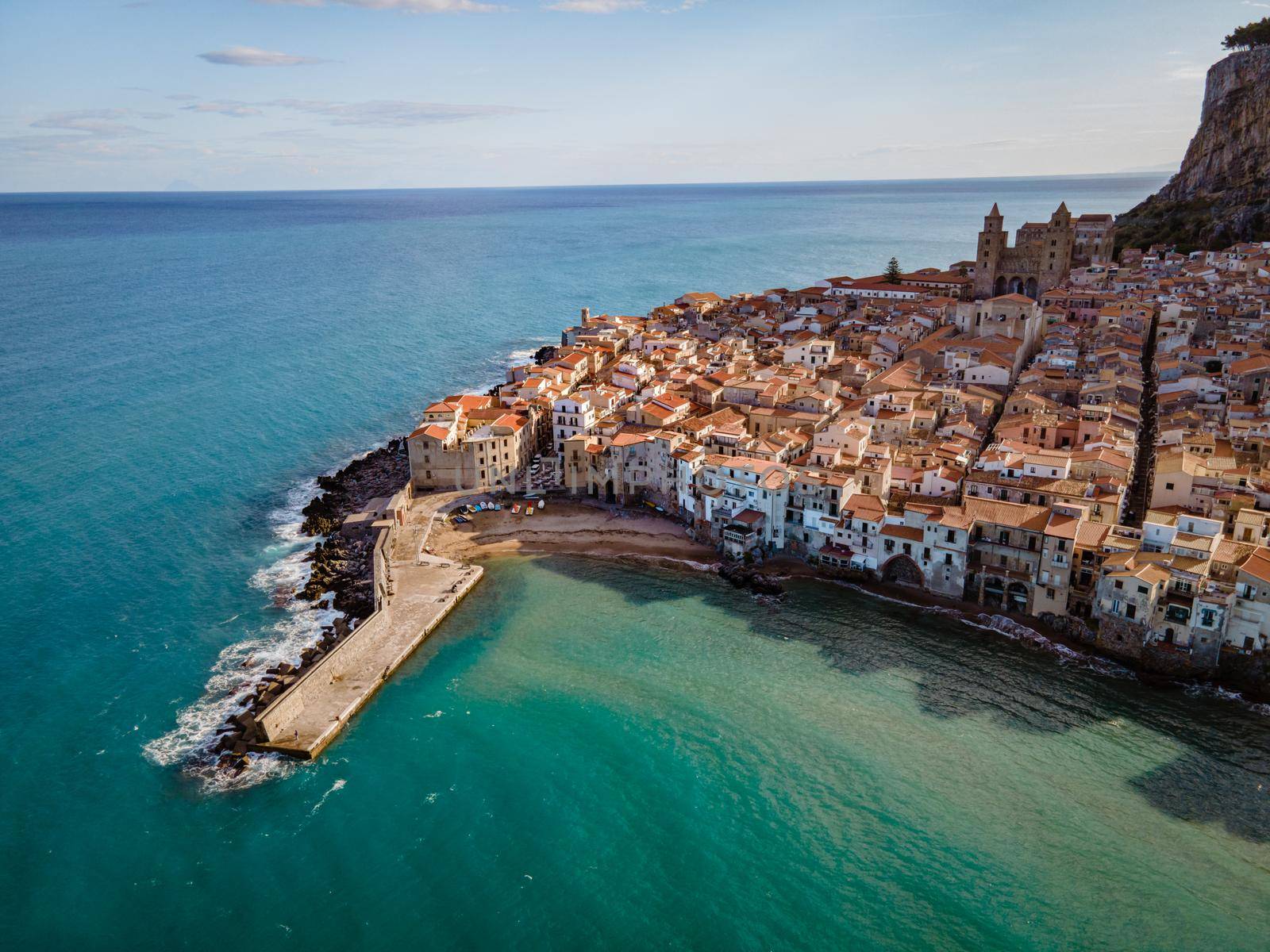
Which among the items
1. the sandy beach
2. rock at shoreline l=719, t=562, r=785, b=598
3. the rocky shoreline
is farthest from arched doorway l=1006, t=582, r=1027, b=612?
the rocky shoreline

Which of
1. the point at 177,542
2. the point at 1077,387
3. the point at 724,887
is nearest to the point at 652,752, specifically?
the point at 724,887

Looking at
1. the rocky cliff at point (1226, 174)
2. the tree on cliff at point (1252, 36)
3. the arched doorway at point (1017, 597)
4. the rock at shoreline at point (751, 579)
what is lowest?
the rock at shoreline at point (751, 579)

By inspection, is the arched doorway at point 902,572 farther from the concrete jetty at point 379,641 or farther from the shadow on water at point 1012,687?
the concrete jetty at point 379,641

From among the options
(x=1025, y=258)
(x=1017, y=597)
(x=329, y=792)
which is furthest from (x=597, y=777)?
(x=1025, y=258)

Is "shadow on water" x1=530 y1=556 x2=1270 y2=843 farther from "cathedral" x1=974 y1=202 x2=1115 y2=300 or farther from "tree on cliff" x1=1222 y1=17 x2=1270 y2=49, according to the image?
"tree on cliff" x1=1222 y1=17 x2=1270 y2=49

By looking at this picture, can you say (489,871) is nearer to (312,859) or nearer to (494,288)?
(312,859)

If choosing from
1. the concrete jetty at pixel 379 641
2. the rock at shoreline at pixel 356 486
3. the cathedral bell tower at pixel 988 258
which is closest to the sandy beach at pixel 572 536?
the concrete jetty at pixel 379 641
